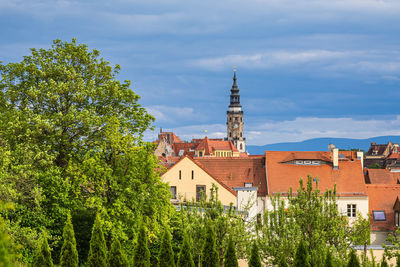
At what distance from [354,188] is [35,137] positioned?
3963 cm

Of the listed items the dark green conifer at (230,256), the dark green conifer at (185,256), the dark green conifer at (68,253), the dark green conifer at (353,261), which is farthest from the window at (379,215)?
the dark green conifer at (68,253)

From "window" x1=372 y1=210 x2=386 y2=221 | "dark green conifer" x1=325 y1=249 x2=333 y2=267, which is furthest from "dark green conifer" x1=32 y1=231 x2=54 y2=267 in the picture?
"window" x1=372 y1=210 x2=386 y2=221

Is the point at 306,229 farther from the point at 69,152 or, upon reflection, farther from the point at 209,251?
the point at 69,152

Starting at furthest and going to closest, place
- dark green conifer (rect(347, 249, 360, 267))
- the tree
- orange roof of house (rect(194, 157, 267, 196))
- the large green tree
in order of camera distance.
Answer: orange roof of house (rect(194, 157, 267, 196)), the large green tree, the tree, dark green conifer (rect(347, 249, 360, 267))

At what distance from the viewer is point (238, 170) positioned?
69188 mm

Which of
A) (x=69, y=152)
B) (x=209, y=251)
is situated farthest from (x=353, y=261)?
(x=69, y=152)

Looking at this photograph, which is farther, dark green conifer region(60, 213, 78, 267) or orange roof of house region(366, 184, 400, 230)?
orange roof of house region(366, 184, 400, 230)

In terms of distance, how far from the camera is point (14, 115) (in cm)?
4097

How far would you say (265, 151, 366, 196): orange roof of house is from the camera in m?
66.8

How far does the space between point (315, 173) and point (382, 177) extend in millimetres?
27054

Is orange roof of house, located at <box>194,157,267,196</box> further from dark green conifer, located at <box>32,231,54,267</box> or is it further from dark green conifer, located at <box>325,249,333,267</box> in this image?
dark green conifer, located at <box>325,249,333,267</box>

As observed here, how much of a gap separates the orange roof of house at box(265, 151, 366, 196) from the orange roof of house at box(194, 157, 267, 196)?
39.3 inches

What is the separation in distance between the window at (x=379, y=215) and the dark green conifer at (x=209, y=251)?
3739 cm

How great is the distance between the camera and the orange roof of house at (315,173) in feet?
219
